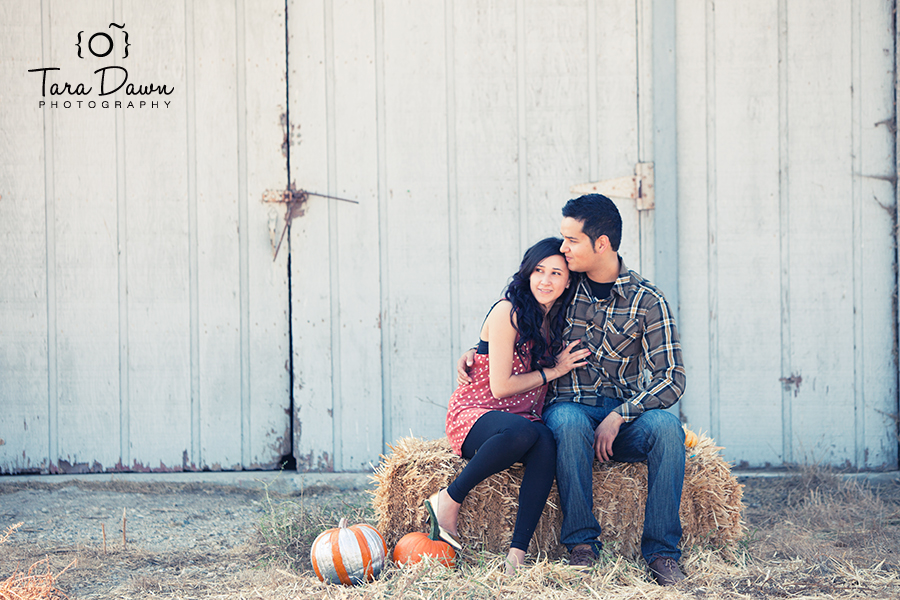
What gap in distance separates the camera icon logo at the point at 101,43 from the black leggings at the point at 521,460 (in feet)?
8.59

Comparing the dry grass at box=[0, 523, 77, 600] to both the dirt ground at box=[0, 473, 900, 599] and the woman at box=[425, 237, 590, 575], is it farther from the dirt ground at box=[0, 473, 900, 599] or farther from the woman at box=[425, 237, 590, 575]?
the woman at box=[425, 237, 590, 575]

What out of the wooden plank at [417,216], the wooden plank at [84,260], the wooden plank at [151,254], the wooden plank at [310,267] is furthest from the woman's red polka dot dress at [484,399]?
the wooden plank at [84,260]

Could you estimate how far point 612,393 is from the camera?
2.91m

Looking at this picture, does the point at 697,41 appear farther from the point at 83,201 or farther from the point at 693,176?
the point at 83,201

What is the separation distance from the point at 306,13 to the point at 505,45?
3.09 ft

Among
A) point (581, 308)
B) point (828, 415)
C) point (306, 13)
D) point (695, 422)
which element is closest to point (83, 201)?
point (306, 13)

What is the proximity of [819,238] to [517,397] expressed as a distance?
6.20 ft

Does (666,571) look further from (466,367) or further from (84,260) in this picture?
(84,260)

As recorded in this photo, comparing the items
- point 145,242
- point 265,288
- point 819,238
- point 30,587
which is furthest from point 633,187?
point 30,587

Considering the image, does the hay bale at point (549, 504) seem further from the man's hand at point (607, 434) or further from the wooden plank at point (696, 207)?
the wooden plank at point (696, 207)

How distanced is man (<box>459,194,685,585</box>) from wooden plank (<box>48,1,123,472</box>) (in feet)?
6.32

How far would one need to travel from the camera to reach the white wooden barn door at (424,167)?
382 cm

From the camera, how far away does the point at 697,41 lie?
3.82 meters

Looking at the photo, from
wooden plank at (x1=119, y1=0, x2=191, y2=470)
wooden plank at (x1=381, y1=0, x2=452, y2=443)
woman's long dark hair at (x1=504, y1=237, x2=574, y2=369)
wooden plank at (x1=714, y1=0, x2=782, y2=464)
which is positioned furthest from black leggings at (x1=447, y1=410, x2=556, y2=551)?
wooden plank at (x1=119, y1=0, x2=191, y2=470)
